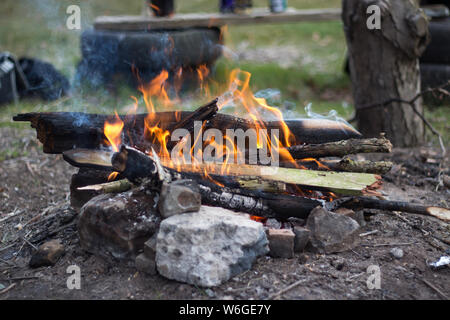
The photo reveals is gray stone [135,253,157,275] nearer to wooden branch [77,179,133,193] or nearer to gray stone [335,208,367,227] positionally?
wooden branch [77,179,133,193]

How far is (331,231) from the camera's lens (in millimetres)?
2738

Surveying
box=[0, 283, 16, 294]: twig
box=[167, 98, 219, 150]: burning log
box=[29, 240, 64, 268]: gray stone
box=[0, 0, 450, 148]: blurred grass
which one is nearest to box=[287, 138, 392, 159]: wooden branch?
box=[167, 98, 219, 150]: burning log

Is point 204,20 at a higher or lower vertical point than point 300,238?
higher

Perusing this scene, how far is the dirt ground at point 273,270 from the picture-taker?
2383 millimetres

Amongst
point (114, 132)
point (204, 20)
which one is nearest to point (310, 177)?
point (114, 132)

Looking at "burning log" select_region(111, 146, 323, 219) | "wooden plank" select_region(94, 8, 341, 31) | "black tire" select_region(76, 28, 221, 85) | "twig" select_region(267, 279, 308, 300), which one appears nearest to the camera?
"twig" select_region(267, 279, 308, 300)

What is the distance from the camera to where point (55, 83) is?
678 centimetres

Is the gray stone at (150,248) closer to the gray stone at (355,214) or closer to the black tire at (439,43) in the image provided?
the gray stone at (355,214)

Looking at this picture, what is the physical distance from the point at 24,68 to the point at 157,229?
588 centimetres

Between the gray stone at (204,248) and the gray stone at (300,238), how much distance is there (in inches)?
11.9

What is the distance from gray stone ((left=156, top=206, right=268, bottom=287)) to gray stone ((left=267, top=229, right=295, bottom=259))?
14 cm

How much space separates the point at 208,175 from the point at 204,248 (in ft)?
2.08

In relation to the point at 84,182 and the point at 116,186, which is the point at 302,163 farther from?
the point at 84,182

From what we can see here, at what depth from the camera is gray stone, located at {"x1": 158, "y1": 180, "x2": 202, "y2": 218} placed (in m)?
2.53
